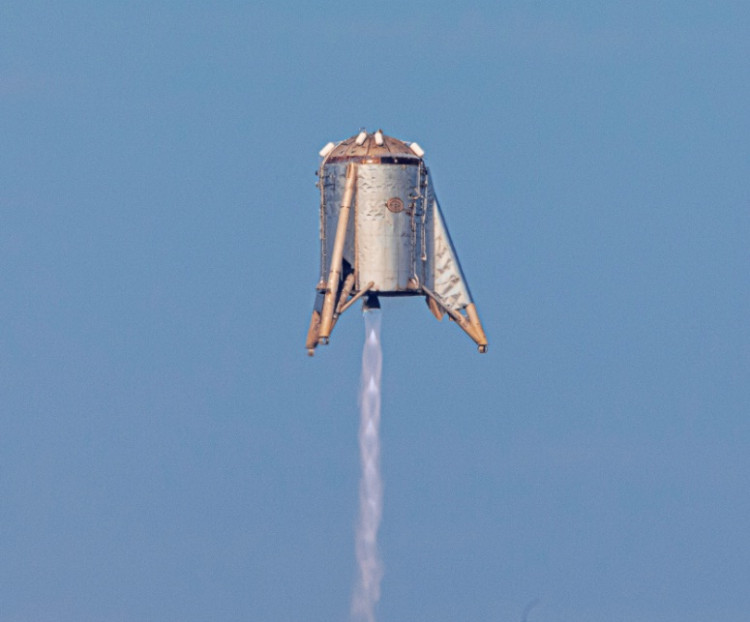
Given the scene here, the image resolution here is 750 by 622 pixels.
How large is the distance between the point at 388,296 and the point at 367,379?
32.0ft

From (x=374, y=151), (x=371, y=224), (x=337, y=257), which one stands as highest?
(x=374, y=151)

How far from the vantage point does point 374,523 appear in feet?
552

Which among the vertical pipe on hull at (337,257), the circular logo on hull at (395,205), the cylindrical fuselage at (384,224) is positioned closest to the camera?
the vertical pipe on hull at (337,257)

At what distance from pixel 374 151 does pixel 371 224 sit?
157 inches

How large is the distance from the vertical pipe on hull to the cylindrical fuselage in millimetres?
393

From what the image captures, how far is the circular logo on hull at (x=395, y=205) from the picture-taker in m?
155

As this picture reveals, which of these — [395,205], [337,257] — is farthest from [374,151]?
[337,257]

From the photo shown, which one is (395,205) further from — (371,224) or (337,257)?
(337,257)

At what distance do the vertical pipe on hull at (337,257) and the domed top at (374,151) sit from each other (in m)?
0.95

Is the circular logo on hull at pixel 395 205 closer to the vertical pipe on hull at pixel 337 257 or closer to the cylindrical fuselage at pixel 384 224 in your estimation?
the cylindrical fuselage at pixel 384 224

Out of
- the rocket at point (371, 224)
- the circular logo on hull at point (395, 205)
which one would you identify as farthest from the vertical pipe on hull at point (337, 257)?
the circular logo on hull at point (395, 205)

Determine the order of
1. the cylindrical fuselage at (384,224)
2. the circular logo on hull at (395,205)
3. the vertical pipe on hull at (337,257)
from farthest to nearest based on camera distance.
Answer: the circular logo on hull at (395,205), the cylindrical fuselage at (384,224), the vertical pipe on hull at (337,257)

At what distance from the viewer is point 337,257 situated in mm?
154250

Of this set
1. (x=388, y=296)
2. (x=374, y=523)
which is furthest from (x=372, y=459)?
(x=388, y=296)
